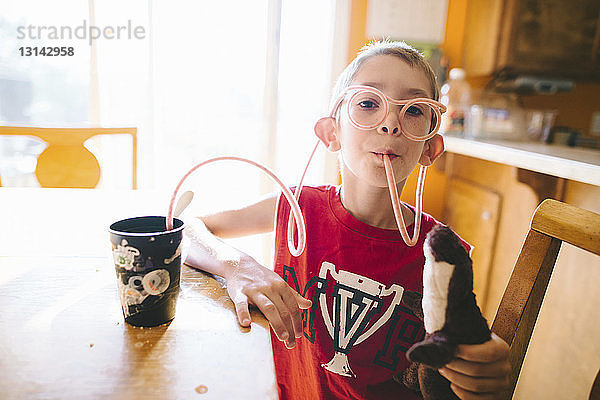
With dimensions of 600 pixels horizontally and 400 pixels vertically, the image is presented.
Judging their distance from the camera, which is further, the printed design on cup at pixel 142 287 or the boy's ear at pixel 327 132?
the boy's ear at pixel 327 132

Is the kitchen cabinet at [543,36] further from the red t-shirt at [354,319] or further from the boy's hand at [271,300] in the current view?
the boy's hand at [271,300]

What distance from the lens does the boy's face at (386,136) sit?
0.79m

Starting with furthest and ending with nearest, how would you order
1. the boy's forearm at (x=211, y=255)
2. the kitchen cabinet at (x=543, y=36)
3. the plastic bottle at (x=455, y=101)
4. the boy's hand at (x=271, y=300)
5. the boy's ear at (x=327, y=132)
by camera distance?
the plastic bottle at (x=455, y=101) → the kitchen cabinet at (x=543, y=36) → the boy's ear at (x=327, y=132) → the boy's forearm at (x=211, y=255) → the boy's hand at (x=271, y=300)

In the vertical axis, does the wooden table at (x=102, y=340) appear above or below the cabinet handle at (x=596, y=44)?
below

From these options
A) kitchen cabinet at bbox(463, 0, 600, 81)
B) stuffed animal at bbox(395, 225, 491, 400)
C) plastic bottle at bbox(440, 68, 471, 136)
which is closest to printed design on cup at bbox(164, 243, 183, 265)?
stuffed animal at bbox(395, 225, 491, 400)

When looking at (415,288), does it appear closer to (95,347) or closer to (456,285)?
(456,285)

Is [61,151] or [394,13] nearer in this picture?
[61,151]

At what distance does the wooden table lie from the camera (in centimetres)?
44

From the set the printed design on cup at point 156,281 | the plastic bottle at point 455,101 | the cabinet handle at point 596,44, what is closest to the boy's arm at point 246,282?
the printed design on cup at point 156,281

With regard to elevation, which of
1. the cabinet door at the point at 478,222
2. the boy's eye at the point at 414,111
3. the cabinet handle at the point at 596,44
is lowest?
the cabinet door at the point at 478,222

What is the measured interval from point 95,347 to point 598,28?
284cm

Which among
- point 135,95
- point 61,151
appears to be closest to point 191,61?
point 135,95

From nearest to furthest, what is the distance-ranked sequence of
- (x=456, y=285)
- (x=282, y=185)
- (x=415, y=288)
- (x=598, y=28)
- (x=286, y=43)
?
(x=456, y=285), (x=282, y=185), (x=415, y=288), (x=598, y=28), (x=286, y=43)

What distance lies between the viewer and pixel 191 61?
2.47 metres
